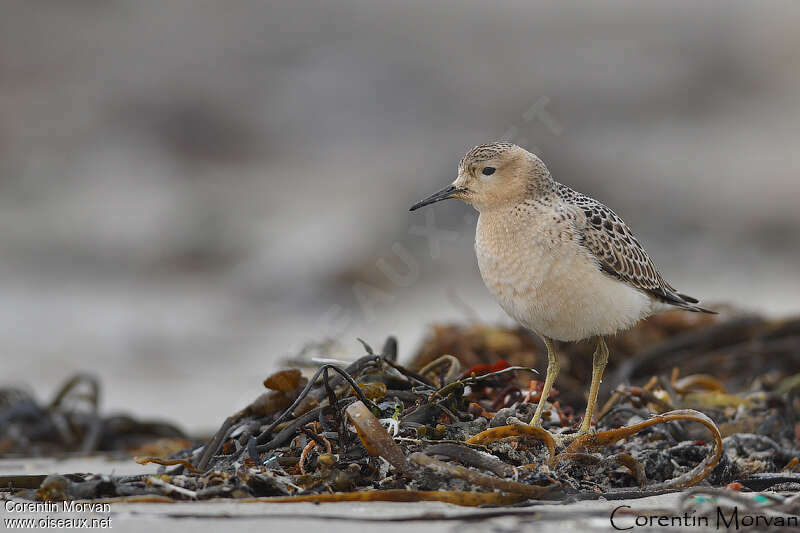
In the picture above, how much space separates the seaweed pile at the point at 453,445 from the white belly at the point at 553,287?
0.17m

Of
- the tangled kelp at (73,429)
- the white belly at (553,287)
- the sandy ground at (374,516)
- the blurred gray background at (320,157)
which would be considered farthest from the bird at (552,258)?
the blurred gray background at (320,157)

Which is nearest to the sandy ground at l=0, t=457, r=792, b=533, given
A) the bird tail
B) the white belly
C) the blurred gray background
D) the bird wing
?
the white belly

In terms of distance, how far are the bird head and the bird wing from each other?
0.12 m

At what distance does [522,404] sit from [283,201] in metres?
7.09

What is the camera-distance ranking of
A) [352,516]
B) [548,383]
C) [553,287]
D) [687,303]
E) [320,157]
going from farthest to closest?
[320,157] < [687,303] < [548,383] < [553,287] < [352,516]

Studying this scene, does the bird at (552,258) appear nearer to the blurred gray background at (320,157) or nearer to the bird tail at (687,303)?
the bird tail at (687,303)

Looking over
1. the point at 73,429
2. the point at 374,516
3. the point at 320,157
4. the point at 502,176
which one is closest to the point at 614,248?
the point at 502,176

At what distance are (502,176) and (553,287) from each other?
40 centimetres

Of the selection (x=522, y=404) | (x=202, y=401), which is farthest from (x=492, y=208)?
(x=202, y=401)

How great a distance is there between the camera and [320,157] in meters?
10.2

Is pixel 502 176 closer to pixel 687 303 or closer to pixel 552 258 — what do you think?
pixel 552 258

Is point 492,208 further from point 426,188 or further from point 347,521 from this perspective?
point 426,188

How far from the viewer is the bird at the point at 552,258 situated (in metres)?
2.40

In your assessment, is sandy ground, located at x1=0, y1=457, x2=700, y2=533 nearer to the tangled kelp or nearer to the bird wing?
the bird wing
